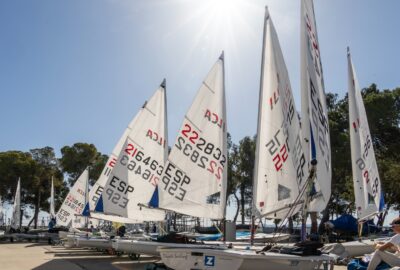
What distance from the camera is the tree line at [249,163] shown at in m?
33.6

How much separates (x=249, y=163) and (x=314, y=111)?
33.1 m

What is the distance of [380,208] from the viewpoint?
15.8 meters

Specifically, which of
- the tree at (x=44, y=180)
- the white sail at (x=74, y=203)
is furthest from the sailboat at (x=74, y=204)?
the tree at (x=44, y=180)

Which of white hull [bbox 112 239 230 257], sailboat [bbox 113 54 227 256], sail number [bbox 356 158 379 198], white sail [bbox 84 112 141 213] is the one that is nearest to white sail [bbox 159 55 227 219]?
sailboat [bbox 113 54 227 256]

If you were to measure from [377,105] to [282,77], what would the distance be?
25996 millimetres

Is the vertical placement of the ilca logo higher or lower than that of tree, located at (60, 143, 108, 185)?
lower

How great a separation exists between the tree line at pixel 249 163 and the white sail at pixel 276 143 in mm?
19491

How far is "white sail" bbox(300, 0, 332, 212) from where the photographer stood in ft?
32.9

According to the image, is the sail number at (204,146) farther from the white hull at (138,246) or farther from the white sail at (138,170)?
the white sail at (138,170)

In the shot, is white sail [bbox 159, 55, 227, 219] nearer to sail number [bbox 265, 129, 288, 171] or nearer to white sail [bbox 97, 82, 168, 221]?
sail number [bbox 265, 129, 288, 171]

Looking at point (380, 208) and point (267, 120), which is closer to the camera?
point (267, 120)

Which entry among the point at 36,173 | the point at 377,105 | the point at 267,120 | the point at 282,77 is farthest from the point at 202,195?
the point at 36,173

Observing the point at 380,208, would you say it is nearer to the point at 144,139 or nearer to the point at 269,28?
the point at 269,28

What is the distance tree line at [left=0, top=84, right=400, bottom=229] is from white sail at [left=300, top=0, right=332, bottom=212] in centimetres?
1953
